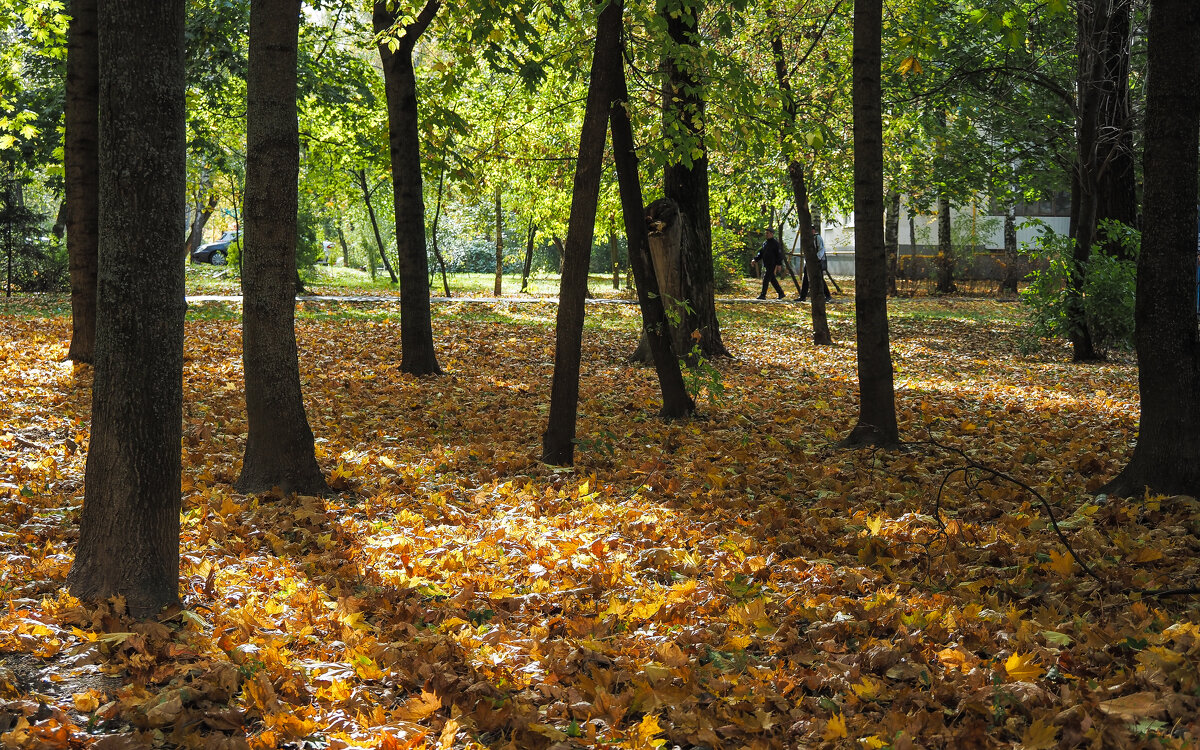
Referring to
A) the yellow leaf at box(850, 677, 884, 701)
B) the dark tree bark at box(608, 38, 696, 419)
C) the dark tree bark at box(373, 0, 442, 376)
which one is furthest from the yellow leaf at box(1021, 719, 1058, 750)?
the dark tree bark at box(373, 0, 442, 376)

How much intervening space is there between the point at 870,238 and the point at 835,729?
201 inches

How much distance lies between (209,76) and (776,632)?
17.5m

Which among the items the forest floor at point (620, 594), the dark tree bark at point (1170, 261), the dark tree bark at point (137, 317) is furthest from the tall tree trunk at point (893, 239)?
the dark tree bark at point (137, 317)

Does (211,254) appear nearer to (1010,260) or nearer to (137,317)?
(1010,260)

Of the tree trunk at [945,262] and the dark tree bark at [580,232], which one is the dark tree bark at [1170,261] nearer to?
the dark tree bark at [580,232]

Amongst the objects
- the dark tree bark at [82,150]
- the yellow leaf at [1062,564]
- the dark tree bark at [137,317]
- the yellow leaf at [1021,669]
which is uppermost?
the dark tree bark at [82,150]

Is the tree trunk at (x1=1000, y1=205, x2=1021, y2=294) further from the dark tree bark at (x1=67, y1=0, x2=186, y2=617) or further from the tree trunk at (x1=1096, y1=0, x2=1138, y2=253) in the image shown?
the dark tree bark at (x1=67, y1=0, x2=186, y2=617)

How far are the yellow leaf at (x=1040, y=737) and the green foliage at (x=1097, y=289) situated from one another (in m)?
12.1

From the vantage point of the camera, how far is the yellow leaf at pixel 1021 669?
3.36 m

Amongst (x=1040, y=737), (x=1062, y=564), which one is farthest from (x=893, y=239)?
(x=1040, y=737)

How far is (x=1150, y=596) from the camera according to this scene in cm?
402

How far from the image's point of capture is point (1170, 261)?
5.34 metres

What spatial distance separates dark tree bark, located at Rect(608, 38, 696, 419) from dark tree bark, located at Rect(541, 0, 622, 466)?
0.50 metres

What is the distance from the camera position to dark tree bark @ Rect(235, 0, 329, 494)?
5809 millimetres
